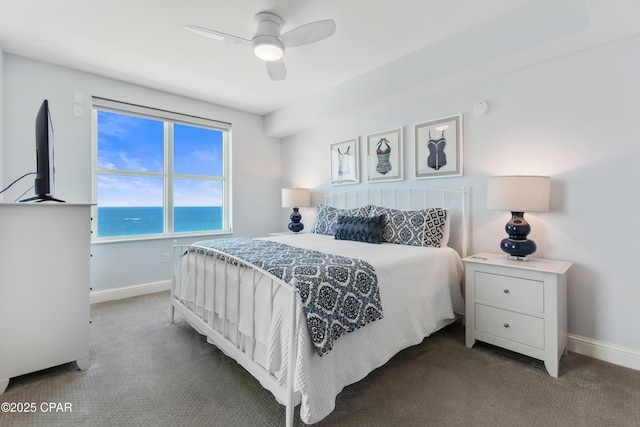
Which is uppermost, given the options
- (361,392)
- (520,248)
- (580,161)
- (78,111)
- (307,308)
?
(78,111)

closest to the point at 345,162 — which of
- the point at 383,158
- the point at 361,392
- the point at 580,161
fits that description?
the point at 383,158

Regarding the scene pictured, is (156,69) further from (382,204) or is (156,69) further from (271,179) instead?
(382,204)

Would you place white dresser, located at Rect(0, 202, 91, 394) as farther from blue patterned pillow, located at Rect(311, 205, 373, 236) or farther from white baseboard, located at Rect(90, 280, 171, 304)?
blue patterned pillow, located at Rect(311, 205, 373, 236)

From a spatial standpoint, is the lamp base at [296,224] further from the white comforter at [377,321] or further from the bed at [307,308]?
the white comforter at [377,321]

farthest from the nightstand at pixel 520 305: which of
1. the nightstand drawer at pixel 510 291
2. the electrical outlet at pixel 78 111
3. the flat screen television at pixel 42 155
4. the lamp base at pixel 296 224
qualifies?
the electrical outlet at pixel 78 111

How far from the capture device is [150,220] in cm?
377

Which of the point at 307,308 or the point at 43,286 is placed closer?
the point at 307,308

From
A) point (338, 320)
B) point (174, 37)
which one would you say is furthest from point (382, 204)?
point (174, 37)

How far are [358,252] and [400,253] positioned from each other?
318 millimetres

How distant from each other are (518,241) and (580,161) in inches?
28.6

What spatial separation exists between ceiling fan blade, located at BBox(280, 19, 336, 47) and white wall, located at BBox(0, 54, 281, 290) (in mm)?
2345

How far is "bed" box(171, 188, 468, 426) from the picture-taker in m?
1.36

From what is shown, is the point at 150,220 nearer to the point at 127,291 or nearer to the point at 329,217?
the point at 127,291

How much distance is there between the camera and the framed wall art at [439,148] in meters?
2.83
